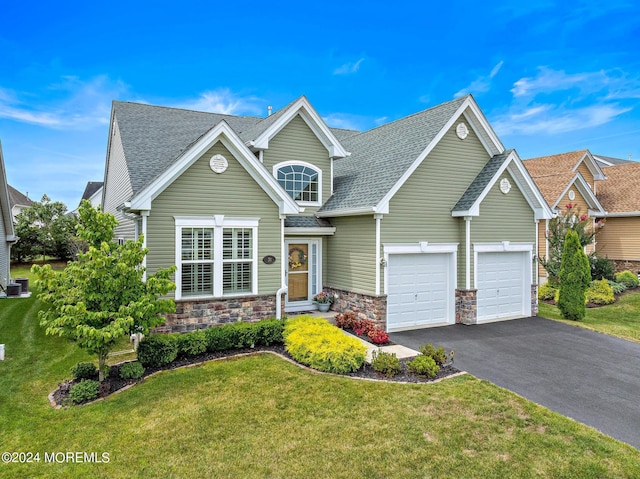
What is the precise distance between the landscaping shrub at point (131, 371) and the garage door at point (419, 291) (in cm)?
688

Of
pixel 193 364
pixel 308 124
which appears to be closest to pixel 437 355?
pixel 193 364

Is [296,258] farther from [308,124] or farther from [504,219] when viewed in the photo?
[504,219]

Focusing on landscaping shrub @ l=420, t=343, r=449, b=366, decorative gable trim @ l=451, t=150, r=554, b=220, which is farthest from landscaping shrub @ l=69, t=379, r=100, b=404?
decorative gable trim @ l=451, t=150, r=554, b=220

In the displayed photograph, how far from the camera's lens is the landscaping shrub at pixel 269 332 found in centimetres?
941

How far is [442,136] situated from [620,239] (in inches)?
668

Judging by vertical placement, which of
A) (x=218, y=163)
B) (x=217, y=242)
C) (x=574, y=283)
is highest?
(x=218, y=163)

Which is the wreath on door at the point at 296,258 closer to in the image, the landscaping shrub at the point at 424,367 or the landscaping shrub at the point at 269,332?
the landscaping shrub at the point at 269,332

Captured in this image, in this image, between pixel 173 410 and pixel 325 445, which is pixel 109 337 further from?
pixel 325 445

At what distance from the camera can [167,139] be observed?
45.8ft

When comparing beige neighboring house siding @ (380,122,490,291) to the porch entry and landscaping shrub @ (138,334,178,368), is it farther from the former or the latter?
landscaping shrub @ (138,334,178,368)

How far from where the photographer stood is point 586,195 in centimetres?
2130

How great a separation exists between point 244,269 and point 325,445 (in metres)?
5.98

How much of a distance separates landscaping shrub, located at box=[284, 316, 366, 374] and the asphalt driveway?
2367mm

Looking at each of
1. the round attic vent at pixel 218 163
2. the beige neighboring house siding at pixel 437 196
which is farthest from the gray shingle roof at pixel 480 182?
the round attic vent at pixel 218 163
